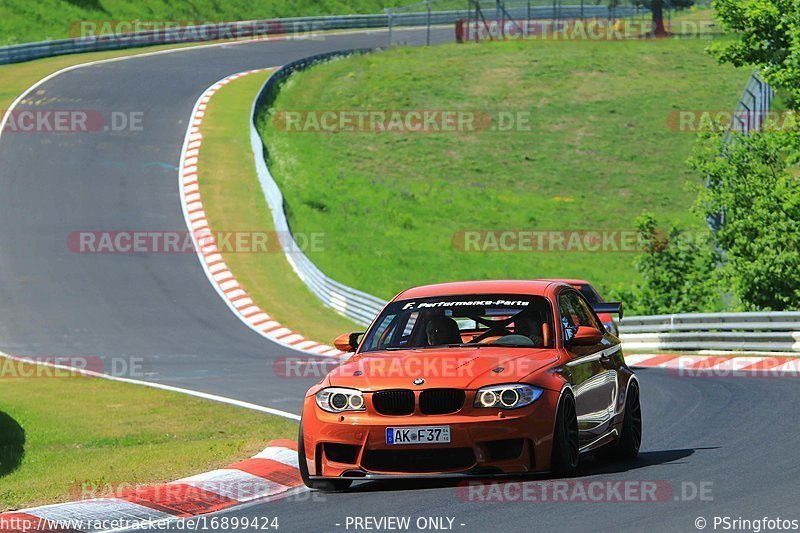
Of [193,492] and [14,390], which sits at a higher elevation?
[193,492]

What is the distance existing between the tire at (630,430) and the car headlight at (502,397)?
210cm

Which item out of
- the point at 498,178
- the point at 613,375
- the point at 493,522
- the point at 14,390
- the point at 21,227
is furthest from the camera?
the point at 498,178

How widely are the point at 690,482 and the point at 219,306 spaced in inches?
954

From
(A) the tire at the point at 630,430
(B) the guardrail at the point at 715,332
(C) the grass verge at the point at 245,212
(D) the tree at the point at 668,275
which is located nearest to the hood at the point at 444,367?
(A) the tire at the point at 630,430

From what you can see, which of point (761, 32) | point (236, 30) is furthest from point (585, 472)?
point (236, 30)

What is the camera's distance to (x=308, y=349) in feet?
93.5

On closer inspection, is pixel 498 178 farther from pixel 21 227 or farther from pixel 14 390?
pixel 14 390

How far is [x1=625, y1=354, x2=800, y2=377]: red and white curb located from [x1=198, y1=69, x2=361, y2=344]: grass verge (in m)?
8.33

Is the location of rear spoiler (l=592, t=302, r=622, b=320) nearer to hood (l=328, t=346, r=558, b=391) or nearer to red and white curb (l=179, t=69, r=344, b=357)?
hood (l=328, t=346, r=558, b=391)

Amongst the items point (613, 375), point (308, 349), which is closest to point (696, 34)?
point (308, 349)

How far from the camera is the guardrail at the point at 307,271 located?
3262 centimetres

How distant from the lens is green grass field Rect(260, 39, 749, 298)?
44250mm

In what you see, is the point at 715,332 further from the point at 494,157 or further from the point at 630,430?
the point at 494,157

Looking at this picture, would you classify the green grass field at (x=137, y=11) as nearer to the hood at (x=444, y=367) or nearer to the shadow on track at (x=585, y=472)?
the shadow on track at (x=585, y=472)
